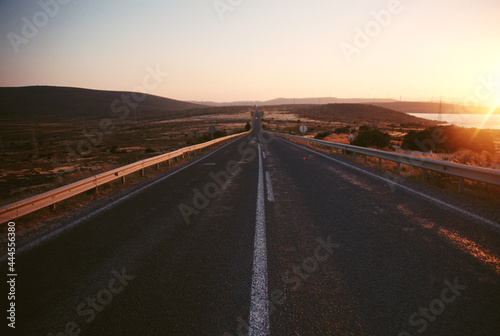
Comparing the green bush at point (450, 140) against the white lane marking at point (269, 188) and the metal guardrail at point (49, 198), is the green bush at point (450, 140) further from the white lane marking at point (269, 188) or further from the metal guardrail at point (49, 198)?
the metal guardrail at point (49, 198)

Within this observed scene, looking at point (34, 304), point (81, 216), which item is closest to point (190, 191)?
point (81, 216)

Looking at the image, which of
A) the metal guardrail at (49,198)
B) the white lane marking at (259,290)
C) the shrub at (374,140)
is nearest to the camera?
the white lane marking at (259,290)

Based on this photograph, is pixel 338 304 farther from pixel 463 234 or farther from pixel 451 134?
pixel 451 134

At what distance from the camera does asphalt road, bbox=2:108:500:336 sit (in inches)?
97.7

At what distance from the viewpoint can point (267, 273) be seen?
10.8 feet

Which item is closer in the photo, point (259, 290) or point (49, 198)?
point (259, 290)

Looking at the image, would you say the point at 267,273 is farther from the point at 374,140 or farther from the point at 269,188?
the point at 374,140

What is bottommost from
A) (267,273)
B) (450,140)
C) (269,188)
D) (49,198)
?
(450,140)

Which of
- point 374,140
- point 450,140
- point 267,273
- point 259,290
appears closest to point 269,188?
point 267,273

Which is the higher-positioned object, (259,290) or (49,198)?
(49,198)

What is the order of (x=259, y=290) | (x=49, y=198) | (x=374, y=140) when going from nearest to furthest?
(x=259, y=290), (x=49, y=198), (x=374, y=140)

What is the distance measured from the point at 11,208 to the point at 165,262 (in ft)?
10.9

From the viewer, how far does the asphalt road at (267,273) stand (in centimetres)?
248

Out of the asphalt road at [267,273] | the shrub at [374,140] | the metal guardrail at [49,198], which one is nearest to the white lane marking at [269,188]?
the asphalt road at [267,273]
